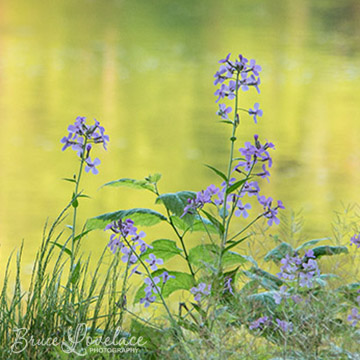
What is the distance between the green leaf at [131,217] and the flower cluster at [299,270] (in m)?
0.28

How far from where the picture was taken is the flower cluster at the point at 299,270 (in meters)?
1.59

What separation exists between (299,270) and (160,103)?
23.2 ft

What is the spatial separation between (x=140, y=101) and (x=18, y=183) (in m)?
3.30

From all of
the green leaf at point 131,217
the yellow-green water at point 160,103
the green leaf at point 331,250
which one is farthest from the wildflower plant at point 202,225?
the yellow-green water at point 160,103

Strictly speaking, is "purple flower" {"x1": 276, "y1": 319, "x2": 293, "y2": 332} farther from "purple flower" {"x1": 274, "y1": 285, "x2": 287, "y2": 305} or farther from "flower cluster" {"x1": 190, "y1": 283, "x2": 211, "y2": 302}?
Answer: "flower cluster" {"x1": 190, "y1": 283, "x2": 211, "y2": 302}

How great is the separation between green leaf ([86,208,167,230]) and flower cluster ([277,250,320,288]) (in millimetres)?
276

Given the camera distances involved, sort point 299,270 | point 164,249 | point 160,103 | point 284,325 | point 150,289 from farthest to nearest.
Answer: point 160,103
point 164,249
point 150,289
point 299,270
point 284,325

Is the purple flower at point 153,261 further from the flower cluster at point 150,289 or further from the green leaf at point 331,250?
the green leaf at point 331,250

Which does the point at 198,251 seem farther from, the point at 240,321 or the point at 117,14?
the point at 117,14

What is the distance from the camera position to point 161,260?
1.76 m

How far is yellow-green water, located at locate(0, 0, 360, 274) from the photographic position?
5.52 metres

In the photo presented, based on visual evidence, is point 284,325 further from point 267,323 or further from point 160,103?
point 160,103

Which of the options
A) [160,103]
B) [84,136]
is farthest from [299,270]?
[160,103]

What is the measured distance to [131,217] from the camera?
1849 mm
